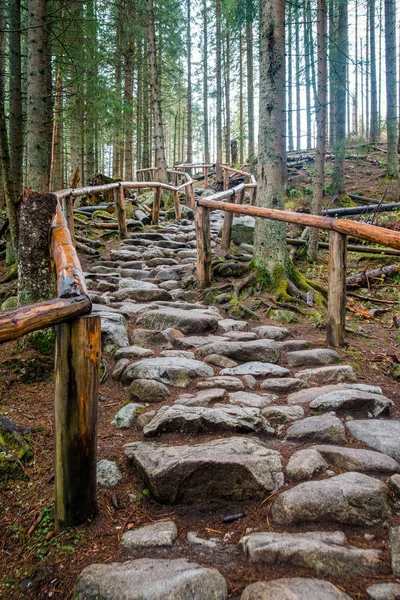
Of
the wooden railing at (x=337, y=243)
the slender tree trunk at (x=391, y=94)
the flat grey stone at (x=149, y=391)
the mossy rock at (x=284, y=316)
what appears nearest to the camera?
the flat grey stone at (x=149, y=391)

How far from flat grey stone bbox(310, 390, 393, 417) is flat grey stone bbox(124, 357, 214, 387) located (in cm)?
105

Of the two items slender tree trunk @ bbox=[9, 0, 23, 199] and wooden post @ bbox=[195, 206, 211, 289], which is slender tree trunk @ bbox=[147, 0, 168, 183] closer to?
slender tree trunk @ bbox=[9, 0, 23, 199]

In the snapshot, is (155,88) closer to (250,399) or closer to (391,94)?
(391,94)

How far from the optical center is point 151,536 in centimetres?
183

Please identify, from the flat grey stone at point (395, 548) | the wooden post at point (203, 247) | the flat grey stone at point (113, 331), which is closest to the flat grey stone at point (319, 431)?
the flat grey stone at point (395, 548)

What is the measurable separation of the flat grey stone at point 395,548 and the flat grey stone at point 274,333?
2708 millimetres

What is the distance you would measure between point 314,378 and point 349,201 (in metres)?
10.8

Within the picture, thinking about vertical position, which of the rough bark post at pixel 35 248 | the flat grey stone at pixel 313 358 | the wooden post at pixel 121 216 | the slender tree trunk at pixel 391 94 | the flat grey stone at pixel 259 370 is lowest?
the flat grey stone at pixel 259 370

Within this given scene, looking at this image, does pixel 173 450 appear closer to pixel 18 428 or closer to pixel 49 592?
pixel 49 592

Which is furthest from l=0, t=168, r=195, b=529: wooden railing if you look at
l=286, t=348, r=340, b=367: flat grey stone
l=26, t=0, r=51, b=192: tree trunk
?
l=26, t=0, r=51, b=192: tree trunk

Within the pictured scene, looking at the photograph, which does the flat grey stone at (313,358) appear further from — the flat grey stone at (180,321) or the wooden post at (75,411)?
the wooden post at (75,411)

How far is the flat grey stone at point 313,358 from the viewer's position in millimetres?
3760

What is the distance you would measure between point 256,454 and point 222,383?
1065 mm

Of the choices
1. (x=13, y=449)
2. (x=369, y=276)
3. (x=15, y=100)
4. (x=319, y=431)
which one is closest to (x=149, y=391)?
(x=13, y=449)
